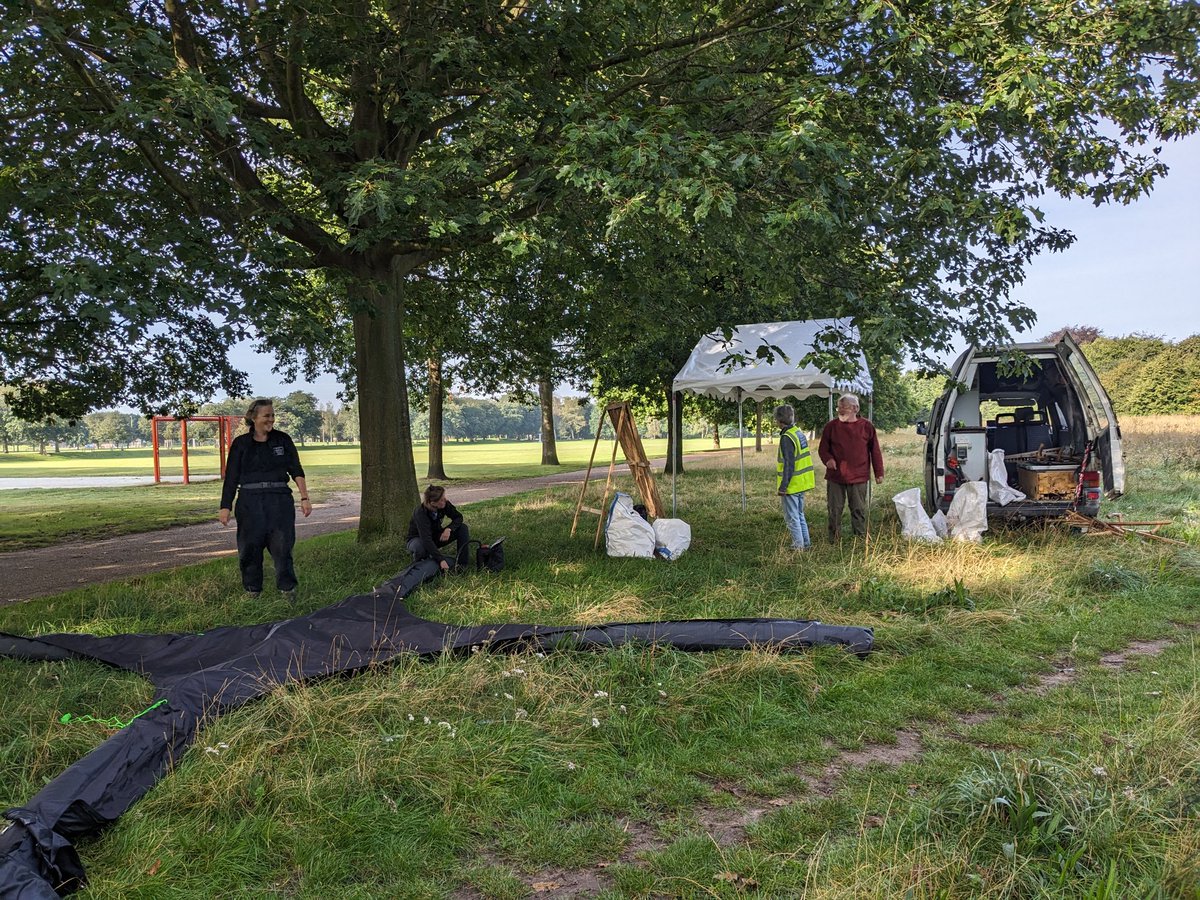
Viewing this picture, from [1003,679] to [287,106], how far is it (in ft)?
30.3

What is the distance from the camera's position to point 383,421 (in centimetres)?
1034

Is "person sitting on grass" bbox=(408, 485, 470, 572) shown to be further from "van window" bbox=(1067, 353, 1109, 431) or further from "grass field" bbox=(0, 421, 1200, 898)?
"van window" bbox=(1067, 353, 1109, 431)

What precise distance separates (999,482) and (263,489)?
8537 millimetres

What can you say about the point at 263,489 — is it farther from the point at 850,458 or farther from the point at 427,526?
the point at 850,458

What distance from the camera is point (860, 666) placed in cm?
488

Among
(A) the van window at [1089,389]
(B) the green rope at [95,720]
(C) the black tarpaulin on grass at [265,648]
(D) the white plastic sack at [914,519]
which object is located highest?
(A) the van window at [1089,389]

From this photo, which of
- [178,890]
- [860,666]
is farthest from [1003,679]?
[178,890]

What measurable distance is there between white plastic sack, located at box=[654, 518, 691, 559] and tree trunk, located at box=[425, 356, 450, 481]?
1304 centimetres

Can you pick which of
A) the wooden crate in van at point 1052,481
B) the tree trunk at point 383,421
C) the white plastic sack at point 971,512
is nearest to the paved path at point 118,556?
the tree trunk at point 383,421

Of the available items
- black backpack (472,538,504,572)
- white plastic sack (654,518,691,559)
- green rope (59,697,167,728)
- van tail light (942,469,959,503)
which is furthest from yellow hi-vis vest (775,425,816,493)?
green rope (59,697,167,728)

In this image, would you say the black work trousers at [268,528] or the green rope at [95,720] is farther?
the black work trousers at [268,528]

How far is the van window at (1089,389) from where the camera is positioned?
8891 millimetres

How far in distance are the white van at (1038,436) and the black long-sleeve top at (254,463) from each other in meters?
7.06

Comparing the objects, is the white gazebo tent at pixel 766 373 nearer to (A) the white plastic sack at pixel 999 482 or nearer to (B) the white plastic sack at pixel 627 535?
(A) the white plastic sack at pixel 999 482
